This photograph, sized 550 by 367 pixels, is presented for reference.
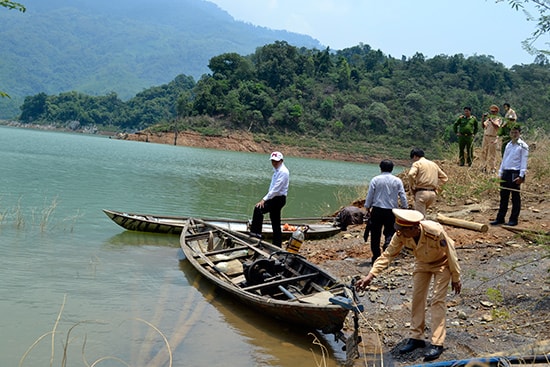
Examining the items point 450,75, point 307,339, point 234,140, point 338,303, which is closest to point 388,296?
point 307,339

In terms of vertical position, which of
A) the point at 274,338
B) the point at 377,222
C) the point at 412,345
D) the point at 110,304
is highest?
the point at 377,222

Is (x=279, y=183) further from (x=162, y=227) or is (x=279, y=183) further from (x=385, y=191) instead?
(x=162, y=227)

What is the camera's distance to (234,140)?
2847 inches

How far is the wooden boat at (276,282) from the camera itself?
5980mm

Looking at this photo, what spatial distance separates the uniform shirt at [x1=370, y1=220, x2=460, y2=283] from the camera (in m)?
4.98

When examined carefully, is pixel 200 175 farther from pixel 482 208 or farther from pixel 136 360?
pixel 136 360

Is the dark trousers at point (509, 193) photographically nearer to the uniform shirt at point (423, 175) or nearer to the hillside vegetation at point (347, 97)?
the uniform shirt at point (423, 175)

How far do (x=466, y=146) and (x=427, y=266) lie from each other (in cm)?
1095

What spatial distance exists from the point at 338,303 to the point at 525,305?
2441 millimetres

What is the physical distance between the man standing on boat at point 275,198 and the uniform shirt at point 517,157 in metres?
3.99

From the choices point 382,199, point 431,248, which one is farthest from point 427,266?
point 382,199

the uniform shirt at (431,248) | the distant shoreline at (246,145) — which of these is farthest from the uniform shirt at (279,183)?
the distant shoreline at (246,145)

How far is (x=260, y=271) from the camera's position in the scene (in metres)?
7.45

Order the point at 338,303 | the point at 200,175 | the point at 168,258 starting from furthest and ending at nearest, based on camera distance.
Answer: the point at 200,175, the point at 168,258, the point at 338,303
